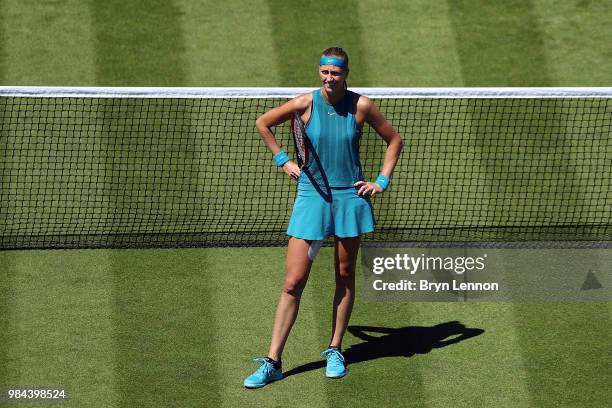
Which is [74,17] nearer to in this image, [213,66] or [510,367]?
[213,66]

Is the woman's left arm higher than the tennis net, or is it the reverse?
the woman's left arm

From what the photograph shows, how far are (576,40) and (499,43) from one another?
1.04 meters

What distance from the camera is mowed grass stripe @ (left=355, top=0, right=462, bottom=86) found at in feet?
51.9

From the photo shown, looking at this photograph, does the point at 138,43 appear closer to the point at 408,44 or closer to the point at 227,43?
the point at 227,43

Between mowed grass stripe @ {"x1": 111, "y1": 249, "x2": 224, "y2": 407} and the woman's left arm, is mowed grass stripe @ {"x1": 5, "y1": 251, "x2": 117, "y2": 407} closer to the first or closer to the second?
mowed grass stripe @ {"x1": 111, "y1": 249, "x2": 224, "y2": 407}

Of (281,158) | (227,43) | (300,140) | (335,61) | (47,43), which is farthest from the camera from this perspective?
(227,43)

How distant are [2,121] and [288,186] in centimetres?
352

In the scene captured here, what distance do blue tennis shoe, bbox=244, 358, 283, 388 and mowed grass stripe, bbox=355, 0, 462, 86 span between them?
587 centimetres

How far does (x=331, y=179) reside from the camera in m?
10.4

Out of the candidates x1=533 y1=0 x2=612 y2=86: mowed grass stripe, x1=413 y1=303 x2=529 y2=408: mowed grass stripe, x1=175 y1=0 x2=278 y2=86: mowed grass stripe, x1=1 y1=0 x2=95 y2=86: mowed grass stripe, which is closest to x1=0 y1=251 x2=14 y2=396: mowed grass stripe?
x1=413 y1=303 x2=529 y2=408: mowed grass stripe

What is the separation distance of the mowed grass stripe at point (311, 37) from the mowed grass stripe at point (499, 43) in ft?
4.37
